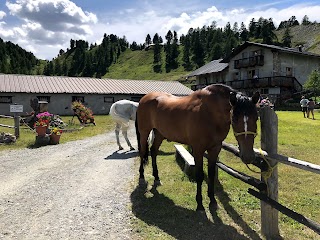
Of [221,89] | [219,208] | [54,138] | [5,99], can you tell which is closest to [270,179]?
[219,208]

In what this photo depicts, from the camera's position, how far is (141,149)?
753 centimetres

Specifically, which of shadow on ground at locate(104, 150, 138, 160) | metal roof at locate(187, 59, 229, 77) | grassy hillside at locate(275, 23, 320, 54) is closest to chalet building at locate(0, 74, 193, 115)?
metal roof at locate(187, 59, 229, 77)

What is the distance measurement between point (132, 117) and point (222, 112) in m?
7.17

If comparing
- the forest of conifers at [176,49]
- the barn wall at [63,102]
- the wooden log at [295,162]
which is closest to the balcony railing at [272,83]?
the barn wall at [63,102]

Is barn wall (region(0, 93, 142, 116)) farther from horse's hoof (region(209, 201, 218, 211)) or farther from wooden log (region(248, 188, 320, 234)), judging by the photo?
wooden log (region(248, 188, 320, 234))

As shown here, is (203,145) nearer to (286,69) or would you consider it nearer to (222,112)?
(222,112)

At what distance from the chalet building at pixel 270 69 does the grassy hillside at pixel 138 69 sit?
4298 cm

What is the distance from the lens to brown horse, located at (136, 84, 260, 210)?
4.23 meters

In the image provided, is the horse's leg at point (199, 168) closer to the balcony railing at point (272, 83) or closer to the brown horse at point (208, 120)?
the brown horse at point (208, 120)

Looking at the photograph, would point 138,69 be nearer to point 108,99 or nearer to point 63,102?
point 108,99

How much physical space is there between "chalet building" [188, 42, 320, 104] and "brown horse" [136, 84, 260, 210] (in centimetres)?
3880

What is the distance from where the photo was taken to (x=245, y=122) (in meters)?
4.18

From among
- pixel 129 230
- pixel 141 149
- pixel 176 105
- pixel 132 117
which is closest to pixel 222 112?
pixel 176 105

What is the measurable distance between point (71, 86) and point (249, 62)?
28571 millimetres
